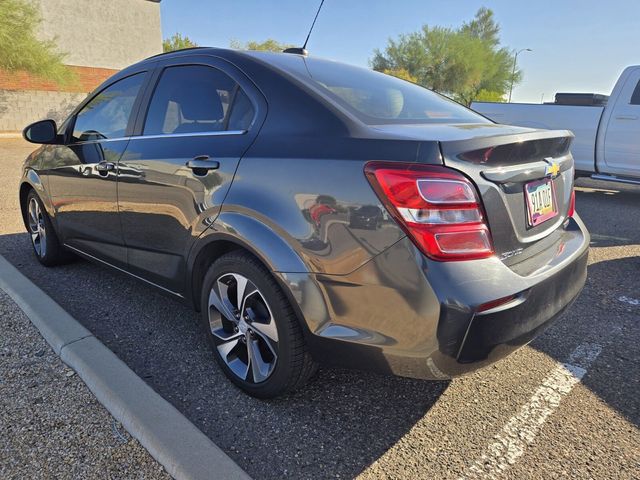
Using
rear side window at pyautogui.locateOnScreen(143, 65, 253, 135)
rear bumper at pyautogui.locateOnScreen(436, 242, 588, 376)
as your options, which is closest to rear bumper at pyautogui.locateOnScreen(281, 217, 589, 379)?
rear bumper at pyautogui.locateOnScreen(436, 242, 588, 376)

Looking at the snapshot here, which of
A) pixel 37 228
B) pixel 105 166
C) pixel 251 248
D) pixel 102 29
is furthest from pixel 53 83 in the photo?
pixel 251 248

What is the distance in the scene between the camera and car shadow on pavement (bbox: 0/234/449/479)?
6.25 ft

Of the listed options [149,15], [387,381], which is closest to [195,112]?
[387,381]

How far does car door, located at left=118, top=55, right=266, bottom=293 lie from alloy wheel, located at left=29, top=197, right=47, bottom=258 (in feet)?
5.24

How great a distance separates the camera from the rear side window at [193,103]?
7.70ft

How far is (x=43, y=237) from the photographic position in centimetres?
399

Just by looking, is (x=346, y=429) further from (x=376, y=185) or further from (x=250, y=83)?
(x=250, y=83)

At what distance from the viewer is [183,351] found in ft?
8.83

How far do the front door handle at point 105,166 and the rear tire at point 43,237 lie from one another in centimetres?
118

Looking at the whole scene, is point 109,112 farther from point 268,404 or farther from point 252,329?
point 268,404

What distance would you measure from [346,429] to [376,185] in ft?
3.72

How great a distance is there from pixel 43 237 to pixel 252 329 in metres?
2.79

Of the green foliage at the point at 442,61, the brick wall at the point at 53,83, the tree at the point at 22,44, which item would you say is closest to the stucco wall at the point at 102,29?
the brick wall at the point at 53,83

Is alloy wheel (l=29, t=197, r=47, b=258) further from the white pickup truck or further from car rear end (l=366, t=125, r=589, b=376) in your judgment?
the white pickup truck
